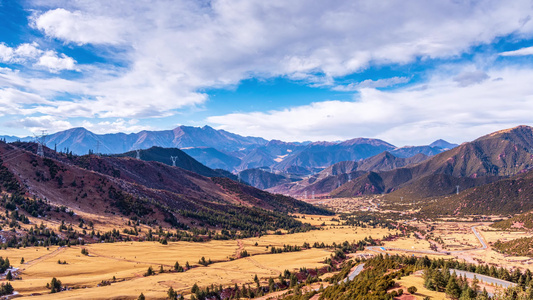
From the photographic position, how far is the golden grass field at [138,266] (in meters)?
55.6

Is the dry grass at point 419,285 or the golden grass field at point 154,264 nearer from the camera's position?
the dry grass at point 419,285

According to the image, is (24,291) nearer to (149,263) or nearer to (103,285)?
(103,285)

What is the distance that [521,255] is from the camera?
105000 mm

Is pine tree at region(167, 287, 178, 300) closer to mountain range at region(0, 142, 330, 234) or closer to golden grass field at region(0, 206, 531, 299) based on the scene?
golden grass field at region(0, 206, 531, 299)

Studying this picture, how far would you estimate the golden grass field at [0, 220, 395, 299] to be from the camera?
182 ft

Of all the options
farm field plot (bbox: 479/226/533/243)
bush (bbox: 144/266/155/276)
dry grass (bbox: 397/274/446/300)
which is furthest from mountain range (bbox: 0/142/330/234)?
farm field plot (bbox: 479/226/533/243)

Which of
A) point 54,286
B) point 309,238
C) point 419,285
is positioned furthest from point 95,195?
point 419,285

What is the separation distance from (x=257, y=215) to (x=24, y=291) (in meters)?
133

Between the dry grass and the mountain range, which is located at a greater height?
the mountain range

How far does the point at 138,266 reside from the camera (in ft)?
239

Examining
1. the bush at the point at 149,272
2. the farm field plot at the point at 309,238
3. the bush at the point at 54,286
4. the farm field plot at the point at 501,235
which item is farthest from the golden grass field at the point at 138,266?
the farm field plot at the point at 501,235

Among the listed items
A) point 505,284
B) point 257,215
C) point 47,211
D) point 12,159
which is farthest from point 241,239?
point 12,159

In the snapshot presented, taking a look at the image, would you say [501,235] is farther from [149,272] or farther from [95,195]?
[95,195]

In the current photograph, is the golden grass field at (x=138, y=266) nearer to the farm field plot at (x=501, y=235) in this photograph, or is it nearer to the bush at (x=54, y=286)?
the bush at (x=54, y=286)
